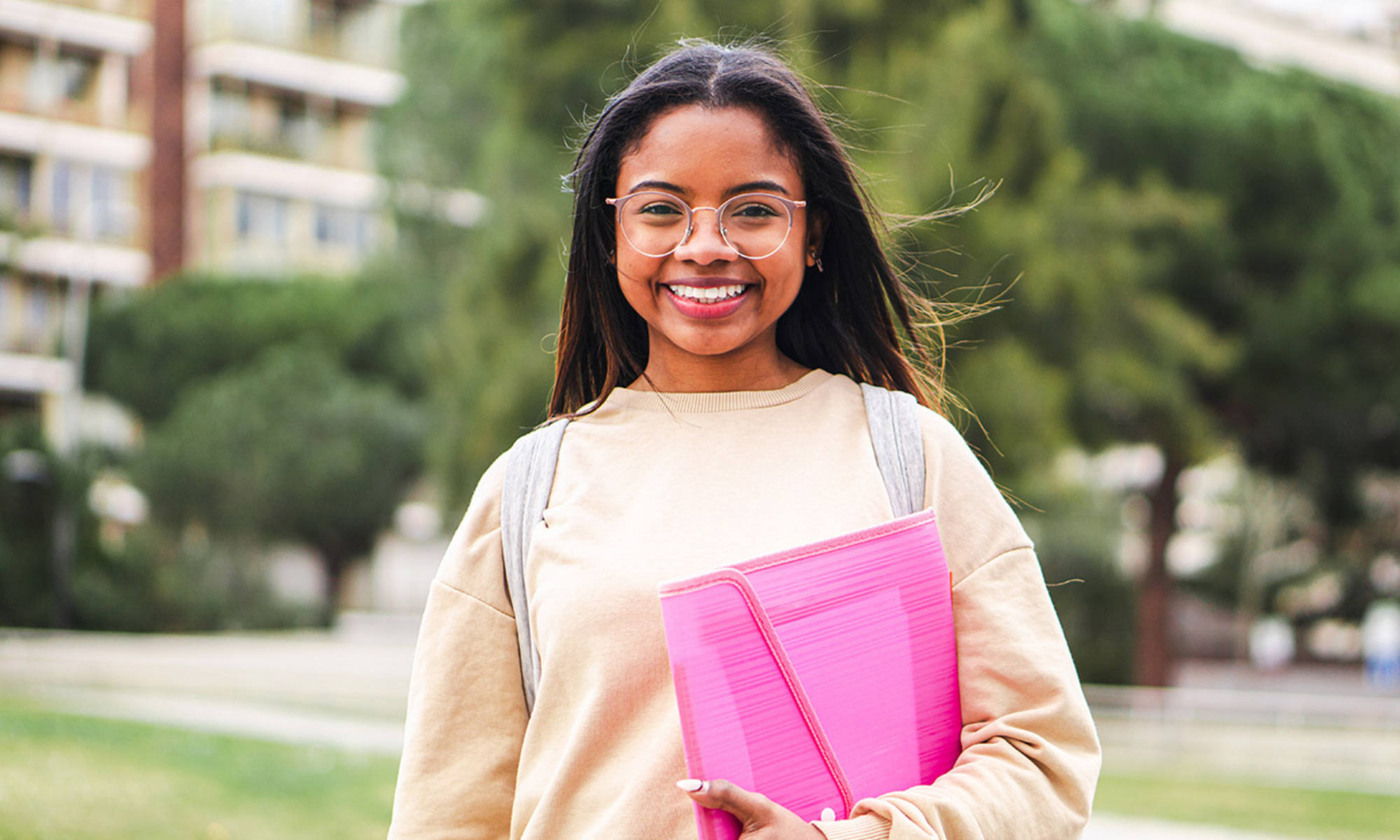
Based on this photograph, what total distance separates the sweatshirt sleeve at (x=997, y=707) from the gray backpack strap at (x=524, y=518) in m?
0.42

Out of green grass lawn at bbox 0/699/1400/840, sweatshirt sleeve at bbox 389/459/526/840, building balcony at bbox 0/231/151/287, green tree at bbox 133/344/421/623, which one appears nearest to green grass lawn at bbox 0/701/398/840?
green grass lawn at bbox 0/699/1400/840

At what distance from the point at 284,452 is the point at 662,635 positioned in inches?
1109

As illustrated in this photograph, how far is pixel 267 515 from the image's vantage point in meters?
29.1

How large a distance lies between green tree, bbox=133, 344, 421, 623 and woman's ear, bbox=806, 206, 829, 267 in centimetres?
2745

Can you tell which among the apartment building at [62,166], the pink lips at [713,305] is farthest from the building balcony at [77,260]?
the pink lips at [713,305]

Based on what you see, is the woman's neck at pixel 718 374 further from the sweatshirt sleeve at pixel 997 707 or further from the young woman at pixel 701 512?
the sweatshirt sleeve at pixel 997 707

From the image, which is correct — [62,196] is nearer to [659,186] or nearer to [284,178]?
[284,178]

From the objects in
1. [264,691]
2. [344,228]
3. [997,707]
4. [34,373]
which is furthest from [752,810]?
[344,228]

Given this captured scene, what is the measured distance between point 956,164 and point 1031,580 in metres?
10.6

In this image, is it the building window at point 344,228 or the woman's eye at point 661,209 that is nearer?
the woman's eye at point 661,209

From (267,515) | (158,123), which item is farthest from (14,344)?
(267,515)

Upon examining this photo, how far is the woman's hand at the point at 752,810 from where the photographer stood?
1.47m

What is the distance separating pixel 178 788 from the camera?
8375 mm

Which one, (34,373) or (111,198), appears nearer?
(34,373)
